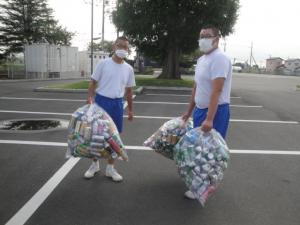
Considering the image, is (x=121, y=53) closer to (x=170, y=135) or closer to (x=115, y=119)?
(x=115, y=119)

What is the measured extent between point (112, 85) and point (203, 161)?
1.64 metres

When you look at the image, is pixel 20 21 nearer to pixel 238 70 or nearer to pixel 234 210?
pixel 234 210

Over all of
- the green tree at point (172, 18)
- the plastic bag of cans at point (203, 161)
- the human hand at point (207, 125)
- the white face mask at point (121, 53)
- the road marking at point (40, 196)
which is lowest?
the road marking at point (40, 196)

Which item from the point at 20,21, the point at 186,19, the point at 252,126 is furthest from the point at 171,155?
the point at 20,21

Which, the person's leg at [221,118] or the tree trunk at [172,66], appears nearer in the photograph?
the person's leg at [221,118]

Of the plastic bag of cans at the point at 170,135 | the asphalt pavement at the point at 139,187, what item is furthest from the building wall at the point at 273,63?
the plastic bag of cans at the point at 170,135

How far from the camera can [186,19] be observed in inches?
898

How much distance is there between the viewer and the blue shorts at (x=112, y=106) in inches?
194

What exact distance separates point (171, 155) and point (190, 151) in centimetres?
88

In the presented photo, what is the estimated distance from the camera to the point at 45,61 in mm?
29719

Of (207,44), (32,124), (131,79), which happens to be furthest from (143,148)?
(32,124)

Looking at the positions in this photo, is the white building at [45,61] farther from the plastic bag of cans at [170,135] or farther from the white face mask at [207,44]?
the white face mask at [207,44]

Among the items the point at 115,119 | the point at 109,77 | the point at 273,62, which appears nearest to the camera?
the point at 109,77

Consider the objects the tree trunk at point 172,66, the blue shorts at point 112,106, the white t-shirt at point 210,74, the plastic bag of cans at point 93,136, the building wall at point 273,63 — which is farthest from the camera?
the building wall at point 273,63
